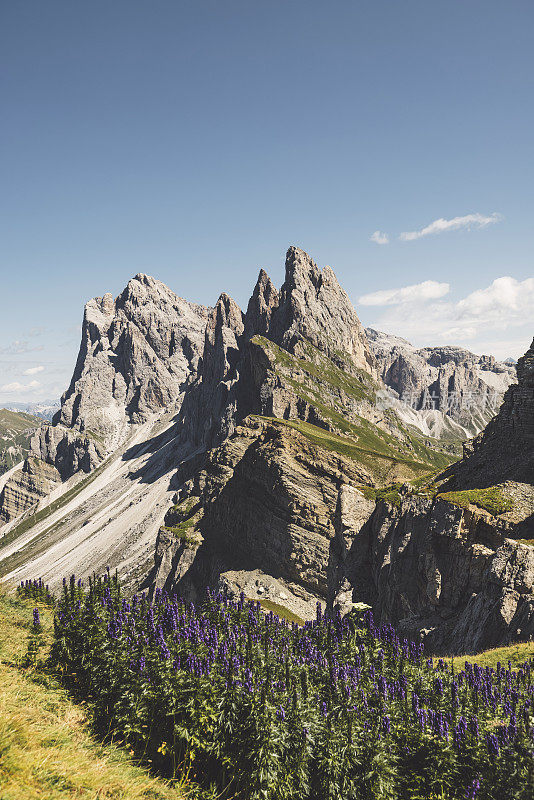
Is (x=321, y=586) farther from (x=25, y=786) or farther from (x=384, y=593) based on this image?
(x=25, y=786)

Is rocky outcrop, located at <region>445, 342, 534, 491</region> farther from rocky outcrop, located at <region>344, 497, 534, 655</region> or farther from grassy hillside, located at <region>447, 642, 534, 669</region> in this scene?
grassy hillside, located at <region>447, 642, 534, 669</region>

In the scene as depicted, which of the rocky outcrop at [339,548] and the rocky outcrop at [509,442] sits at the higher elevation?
the rocky outcrop at [509,442]

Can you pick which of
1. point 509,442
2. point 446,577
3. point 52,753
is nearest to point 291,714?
point 52,753

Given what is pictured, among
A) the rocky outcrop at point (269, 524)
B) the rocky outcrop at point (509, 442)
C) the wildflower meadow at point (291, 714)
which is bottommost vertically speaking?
the rocky outcrop at point (269, 524)

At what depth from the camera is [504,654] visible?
885 inches

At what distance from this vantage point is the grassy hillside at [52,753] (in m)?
8.27

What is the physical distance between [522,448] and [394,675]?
49.3m

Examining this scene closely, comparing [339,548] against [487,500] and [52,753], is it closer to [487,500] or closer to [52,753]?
[487,500]

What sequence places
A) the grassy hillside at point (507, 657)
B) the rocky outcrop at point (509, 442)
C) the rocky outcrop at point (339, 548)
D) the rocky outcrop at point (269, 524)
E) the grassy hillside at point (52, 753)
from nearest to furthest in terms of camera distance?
1. the grassy hillside at point (52, 753)
2. the grassy hillside at point (507, 657)
3. the rocky outcrop at point (339, 548)
4. the rocky outcrop at point (509, 442)
5. the rocky outcrop at point (269, 524)

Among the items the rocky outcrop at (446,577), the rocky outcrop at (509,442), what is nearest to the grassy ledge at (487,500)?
the rocky outcrop at (446,577)

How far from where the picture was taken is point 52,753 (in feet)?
31.0

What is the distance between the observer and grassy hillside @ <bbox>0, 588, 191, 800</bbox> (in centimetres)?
827

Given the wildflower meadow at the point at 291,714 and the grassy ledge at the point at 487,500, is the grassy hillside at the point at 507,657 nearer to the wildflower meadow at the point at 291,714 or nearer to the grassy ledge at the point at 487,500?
the wildflower meadow at the point at 291,714

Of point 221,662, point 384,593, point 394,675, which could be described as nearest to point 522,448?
point 384,593
